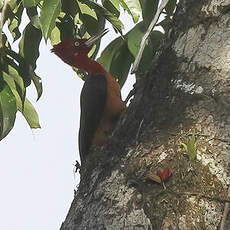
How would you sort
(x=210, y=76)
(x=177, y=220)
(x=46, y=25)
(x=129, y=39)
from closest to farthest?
(x=177, y=220) < (x=210, y=76) < (x=46, y=25) < (x=129, y=39)

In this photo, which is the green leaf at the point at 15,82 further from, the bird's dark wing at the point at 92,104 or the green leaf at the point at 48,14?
the bird's dark wing at the point at 92,104

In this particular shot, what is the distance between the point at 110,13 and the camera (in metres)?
3.35

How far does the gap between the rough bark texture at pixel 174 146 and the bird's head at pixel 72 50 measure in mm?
1312

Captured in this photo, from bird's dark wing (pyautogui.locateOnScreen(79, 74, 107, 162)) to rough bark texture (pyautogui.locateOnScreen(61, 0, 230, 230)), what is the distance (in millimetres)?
1235

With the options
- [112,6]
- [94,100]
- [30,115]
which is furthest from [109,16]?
[94,100]

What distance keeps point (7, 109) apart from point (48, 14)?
464 mm

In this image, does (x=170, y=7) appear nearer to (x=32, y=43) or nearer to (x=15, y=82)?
(x=32, y=43)

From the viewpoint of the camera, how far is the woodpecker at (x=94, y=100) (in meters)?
3.98

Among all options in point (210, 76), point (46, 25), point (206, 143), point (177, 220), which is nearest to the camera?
point (177, 220)

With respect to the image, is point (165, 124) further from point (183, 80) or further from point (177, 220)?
point (177, 220)

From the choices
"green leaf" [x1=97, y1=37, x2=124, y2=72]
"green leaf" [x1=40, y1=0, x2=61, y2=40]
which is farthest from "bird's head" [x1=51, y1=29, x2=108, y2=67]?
"green leaf" [x1=40, y1=0, x2=61, y2=40]

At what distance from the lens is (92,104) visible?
4.16 m

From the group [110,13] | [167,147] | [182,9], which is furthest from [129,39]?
[167,147]

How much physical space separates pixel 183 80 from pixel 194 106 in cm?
15
